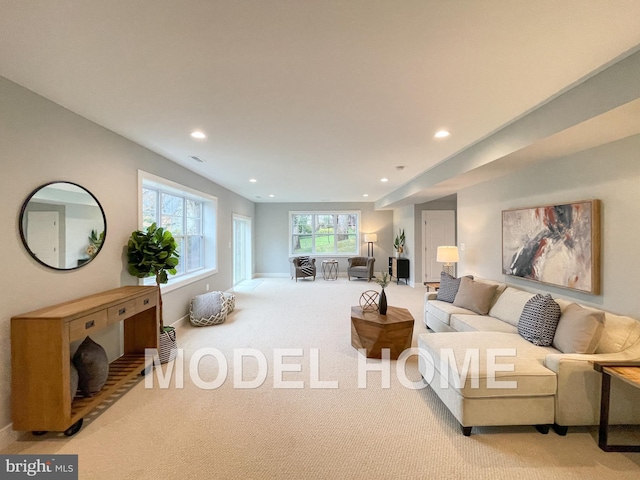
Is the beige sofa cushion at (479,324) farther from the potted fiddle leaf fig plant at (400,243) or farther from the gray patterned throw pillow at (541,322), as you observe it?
the potted fiddle leaf fig plant at (400,243)

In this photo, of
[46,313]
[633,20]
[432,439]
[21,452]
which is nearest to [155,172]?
[46,313]

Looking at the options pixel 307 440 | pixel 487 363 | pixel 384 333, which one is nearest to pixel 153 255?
pixel 307 440

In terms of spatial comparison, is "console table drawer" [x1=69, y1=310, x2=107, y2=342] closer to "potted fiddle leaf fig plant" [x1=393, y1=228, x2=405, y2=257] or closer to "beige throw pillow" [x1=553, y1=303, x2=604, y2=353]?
"beige throw pillow" [x1=553, y1=303, x2=604, y2=353]

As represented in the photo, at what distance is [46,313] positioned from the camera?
80.4 inches

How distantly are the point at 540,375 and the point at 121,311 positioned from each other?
338 centimetres

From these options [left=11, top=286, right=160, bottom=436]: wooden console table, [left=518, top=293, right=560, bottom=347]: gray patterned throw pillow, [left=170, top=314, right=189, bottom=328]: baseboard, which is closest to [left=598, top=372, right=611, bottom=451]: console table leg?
[left=518, top=293, right=560, bottom=347]: gray patterned throw pillow

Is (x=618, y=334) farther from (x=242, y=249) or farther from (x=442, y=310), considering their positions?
(x=242, y=249)

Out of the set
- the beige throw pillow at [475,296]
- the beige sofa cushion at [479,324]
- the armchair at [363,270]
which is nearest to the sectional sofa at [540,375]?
the beige sofa cushion at [479,324]

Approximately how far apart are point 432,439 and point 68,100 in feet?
12.4

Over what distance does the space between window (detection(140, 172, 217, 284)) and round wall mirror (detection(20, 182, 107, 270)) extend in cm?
86

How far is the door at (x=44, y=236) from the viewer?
2.17 meters

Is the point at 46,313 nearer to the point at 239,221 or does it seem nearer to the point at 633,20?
the point at 633,20

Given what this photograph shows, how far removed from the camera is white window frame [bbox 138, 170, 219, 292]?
3.71 metres

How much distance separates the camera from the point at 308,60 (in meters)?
1.79
